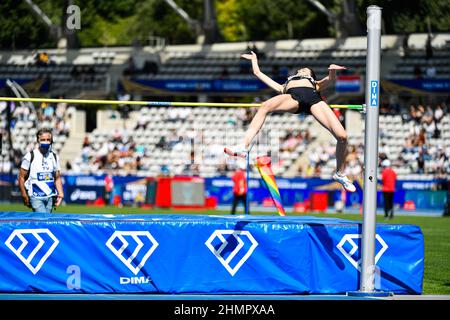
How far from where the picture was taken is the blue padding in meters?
9.62

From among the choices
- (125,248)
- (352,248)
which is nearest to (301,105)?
(352,248)

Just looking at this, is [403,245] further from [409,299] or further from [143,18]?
[143,18]

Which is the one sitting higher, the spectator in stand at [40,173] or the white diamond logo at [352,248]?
the spectator in stand at [40,173]

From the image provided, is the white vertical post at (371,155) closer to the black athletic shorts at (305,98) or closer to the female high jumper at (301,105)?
the female high jumper at (301,105)

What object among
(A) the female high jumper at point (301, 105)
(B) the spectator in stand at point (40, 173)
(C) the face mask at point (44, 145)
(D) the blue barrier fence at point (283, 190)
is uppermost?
(A) the female high jumper at point (301, 105)

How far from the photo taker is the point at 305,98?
10.0m

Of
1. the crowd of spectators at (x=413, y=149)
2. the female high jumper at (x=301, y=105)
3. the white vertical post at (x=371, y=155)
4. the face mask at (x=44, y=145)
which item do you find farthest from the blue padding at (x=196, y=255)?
the crowd of spectators at (x=413, y=149)

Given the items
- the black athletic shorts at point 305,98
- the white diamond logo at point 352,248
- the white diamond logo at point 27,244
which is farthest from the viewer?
the black athletic shorts at point 305,98

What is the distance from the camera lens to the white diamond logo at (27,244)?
9.60 metres

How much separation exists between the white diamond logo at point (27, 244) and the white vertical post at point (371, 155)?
9.66 ft

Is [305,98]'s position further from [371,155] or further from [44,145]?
[44,145]

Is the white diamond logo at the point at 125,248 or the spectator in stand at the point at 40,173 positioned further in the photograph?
the spectator in stand at the point at 40,173

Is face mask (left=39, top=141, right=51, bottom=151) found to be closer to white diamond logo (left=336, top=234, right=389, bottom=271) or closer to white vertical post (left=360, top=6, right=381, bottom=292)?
white diamond logo (left=336, top=234, right=389, bottom=271)

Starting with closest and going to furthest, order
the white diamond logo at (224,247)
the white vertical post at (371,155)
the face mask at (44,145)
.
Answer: the white vertical post at (371,155) → the white diamond logo at (224,247) → the face mask at (44,145)
